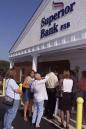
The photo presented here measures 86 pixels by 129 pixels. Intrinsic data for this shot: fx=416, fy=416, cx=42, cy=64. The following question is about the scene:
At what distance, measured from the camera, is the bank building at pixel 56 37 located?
16.6 m

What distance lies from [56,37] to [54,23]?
1.09 m

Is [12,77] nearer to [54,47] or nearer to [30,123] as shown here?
[30,123]

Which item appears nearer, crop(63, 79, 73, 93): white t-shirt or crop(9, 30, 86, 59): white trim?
crop(63, 79, 73, 93): white t-shirt

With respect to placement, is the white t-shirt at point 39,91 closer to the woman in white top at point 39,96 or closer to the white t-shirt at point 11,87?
the woman in white top at point 39,96

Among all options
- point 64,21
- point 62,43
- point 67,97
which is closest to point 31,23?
point 64,21

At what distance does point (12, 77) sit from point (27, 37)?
13857mm

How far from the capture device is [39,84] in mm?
12211

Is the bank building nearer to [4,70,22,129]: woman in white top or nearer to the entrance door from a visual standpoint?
the entrance door

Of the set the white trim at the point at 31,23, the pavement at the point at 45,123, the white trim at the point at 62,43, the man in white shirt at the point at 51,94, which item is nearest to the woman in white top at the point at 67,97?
the pavement at the point at 45,123

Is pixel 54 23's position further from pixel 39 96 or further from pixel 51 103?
pixel 39 96

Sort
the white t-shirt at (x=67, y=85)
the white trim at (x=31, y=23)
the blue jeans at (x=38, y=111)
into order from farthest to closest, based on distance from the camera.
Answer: the white trim at (x=31, y=23)
the blue jeans at (x=38, y=111)
the white t-shirt at (x=67, y=85)

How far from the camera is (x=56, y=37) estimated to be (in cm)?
1927

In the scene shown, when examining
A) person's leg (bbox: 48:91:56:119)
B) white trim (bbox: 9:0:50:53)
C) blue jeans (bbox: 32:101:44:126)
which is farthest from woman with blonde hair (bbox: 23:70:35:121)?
white trim (bbox: 9:0:50:53)

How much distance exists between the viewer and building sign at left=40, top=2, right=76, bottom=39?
60.5 ft
